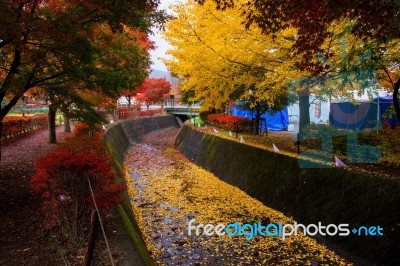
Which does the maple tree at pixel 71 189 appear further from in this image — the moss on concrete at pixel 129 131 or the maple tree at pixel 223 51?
the moss on concrete at pixel 129 131

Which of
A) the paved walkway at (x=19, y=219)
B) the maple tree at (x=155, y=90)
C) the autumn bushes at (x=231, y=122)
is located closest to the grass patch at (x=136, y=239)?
the paved walkway at (x=19, y=219)

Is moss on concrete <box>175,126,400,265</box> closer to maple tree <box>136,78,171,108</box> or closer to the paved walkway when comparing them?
the paved walkway

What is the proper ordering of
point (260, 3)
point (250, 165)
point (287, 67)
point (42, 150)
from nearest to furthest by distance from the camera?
1. point (260, 3)
2. point (287, 67)
3. point (250, 165)
4. point (42, 150)

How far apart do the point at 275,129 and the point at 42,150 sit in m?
17.7

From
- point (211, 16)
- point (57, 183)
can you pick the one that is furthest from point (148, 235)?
point (211, 16)

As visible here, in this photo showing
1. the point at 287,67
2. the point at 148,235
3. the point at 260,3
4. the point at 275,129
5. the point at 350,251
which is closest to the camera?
the point at 260,3

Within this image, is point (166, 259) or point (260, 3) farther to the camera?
point (166, 259)

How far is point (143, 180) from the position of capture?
15398 millimetres

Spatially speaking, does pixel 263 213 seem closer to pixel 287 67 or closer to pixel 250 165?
pixel 250 165

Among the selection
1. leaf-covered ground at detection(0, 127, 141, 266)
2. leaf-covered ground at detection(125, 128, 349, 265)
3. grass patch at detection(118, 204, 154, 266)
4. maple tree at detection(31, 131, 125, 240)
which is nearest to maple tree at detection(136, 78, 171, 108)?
leaf-covered ground at detection(125, 128, 349, 265)

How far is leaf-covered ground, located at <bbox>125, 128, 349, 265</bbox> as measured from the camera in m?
7.70

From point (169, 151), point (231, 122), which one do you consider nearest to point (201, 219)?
point (231, 122)

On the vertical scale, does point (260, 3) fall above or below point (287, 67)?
above

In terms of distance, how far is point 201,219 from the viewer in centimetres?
1016
